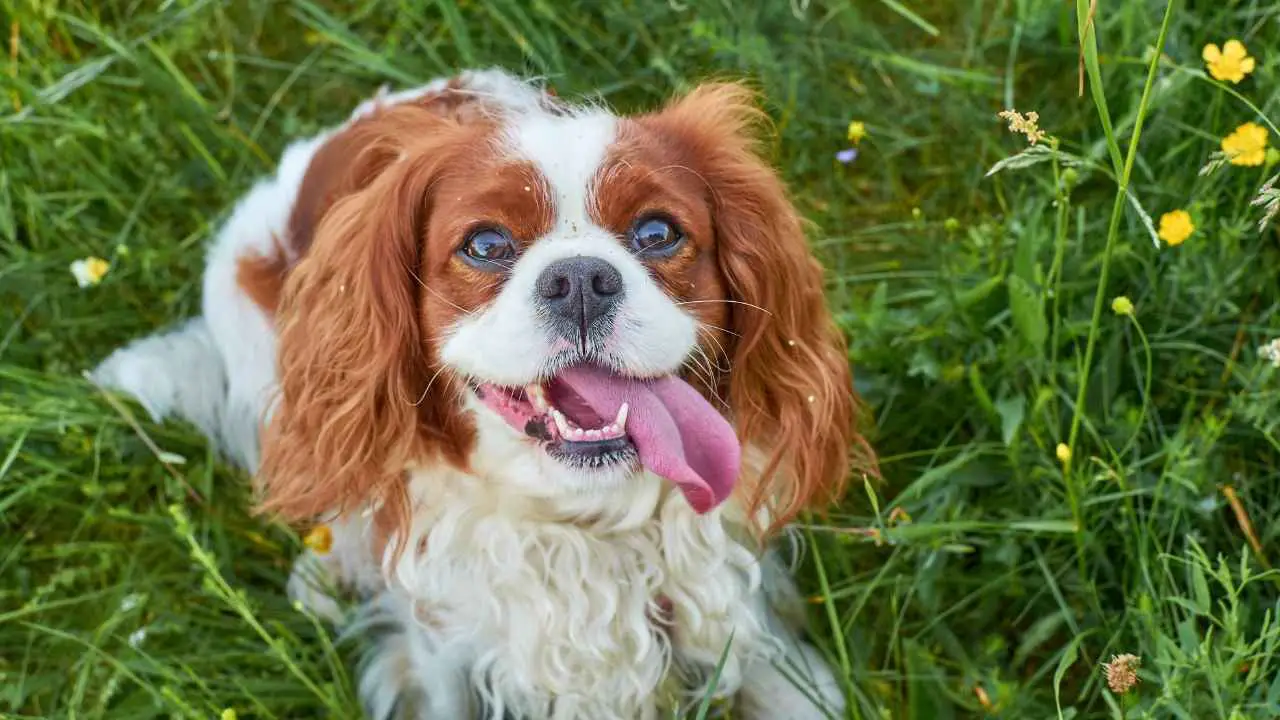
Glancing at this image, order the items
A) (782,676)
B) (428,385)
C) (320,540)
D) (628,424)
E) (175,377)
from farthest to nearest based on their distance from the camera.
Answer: (175,377) → (320,540) → (782,676) → (428,385) → (628,424)

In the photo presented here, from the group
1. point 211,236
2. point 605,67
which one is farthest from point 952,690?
point 211,236

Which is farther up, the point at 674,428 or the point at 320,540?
the point at 674,428

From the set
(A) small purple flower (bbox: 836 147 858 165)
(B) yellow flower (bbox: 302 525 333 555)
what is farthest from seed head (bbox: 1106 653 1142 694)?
(B) yellow flower (bbox: 302 525 333 555)

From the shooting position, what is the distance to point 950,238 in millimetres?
3264

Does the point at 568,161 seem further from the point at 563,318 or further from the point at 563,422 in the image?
the point at 563,422

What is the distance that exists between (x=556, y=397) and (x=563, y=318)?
8.7 inches

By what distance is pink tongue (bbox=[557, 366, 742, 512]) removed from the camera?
7.04 ft

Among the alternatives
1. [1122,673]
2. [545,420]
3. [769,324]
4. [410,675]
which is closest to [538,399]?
[545,420]

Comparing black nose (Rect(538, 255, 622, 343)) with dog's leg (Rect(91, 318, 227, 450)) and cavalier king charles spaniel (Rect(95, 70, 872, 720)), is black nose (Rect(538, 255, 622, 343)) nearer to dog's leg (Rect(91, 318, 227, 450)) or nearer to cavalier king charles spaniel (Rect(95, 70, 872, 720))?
cavalier king charles spaniel (Rect(95, 70, 872, 720))

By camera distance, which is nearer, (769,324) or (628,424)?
(628,424)

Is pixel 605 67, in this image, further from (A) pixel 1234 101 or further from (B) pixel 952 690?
(B) pixel 952 690

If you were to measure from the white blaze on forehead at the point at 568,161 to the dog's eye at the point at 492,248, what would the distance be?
97 millimetres

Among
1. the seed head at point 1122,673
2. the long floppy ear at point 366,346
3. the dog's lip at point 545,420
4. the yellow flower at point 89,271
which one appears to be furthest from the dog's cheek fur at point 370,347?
the seed head at point 1122,673

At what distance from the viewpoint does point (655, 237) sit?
7.17ft
